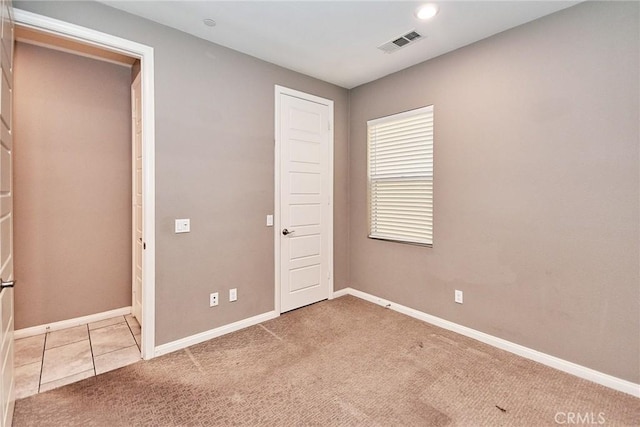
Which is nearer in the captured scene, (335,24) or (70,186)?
(335,24)

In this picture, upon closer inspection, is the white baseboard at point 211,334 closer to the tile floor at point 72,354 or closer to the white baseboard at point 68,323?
the tile floor at point 72,354

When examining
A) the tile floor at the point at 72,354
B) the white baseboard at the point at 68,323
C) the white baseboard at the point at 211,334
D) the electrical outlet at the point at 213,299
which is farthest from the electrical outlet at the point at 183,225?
the white baseboard at the point at 68,323

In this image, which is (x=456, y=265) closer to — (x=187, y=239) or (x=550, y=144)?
(x=550, y=144)

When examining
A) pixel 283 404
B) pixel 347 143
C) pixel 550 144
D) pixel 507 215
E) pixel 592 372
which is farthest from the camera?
pixel 347 143

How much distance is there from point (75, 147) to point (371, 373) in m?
3.55

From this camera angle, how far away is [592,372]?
7.21 feet

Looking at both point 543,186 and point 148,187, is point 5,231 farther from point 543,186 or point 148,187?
point 543,186

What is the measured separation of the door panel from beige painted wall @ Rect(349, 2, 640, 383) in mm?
1128

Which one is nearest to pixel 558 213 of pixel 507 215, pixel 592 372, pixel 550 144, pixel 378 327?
pixel 507 215

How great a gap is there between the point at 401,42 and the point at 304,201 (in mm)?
1887

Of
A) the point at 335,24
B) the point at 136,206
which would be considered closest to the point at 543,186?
the point at 335,24

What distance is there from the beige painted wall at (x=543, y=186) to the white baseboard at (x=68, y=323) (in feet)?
10.9

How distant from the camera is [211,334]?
286cm

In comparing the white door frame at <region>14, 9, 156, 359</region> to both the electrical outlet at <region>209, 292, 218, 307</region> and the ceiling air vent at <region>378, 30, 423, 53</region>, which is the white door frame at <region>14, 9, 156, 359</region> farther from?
the ceiling air vent at <region>378, 30, 423, 53</region>
